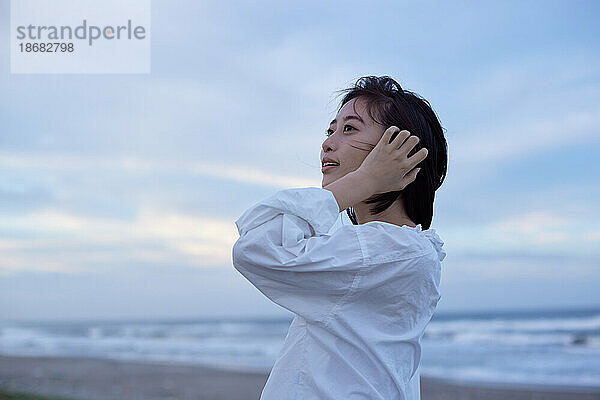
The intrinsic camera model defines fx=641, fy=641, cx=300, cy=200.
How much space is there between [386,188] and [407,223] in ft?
0.78

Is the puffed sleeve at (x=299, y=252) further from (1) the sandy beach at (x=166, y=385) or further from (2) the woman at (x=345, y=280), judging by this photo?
(1) the sandy beach at (x=166, y=385)

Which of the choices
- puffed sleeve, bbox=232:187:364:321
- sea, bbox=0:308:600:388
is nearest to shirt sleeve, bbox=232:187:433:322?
puffed sleeve, bbox=232:187:364:321

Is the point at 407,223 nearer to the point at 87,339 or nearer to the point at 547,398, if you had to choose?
the point at 547,398

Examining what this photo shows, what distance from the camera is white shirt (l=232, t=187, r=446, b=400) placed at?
1.31 m

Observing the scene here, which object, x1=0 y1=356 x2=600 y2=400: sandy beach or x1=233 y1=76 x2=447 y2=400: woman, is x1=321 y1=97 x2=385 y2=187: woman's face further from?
x1=0 y1=356 x2=600 y2=400: sandy beach

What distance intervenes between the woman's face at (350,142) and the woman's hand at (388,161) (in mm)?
119

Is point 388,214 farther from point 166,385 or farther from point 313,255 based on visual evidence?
point 166,385

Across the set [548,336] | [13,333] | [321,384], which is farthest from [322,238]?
[13,333]

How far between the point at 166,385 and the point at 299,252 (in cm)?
1029

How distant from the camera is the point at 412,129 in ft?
5.31

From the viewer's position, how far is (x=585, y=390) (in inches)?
391

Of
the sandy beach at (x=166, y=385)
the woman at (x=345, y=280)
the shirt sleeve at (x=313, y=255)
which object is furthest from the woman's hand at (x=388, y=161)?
the sandy beach at (x=166, y=385)

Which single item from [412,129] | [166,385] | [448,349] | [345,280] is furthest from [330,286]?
[448,349]

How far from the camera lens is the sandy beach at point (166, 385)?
31.6 ft
